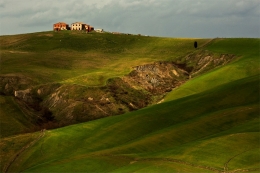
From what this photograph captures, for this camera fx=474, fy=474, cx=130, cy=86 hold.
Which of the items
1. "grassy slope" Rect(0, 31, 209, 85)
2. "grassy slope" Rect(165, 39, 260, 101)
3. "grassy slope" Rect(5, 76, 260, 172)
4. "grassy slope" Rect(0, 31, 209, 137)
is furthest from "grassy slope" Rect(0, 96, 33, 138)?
"grassy slope" Rect(165, 39, 260, 101)

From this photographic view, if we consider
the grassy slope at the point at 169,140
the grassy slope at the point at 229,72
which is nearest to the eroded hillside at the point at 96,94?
the grassy slope at the point at 229,72

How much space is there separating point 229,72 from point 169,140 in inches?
2355

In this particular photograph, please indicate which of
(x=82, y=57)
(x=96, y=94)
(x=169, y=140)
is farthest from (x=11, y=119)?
(x=82, y=57)

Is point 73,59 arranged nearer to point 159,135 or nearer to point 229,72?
point 229,72

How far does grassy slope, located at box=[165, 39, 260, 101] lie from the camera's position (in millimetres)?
123144

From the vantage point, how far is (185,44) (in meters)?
185

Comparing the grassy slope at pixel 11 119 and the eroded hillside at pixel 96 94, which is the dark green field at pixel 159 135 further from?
the eroded hillside at pixel 96 94

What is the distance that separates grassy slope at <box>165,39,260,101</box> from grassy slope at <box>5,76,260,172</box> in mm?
21030

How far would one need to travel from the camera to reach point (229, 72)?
130625 millimetres

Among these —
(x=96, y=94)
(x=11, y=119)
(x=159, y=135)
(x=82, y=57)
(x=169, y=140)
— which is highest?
(x=82, y=57)

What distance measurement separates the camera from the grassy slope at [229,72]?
123 meters

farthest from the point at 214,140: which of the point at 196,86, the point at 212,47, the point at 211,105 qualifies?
the point at 212,47

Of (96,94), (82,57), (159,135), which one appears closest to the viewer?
(159,135)

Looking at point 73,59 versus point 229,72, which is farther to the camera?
point 73,59
